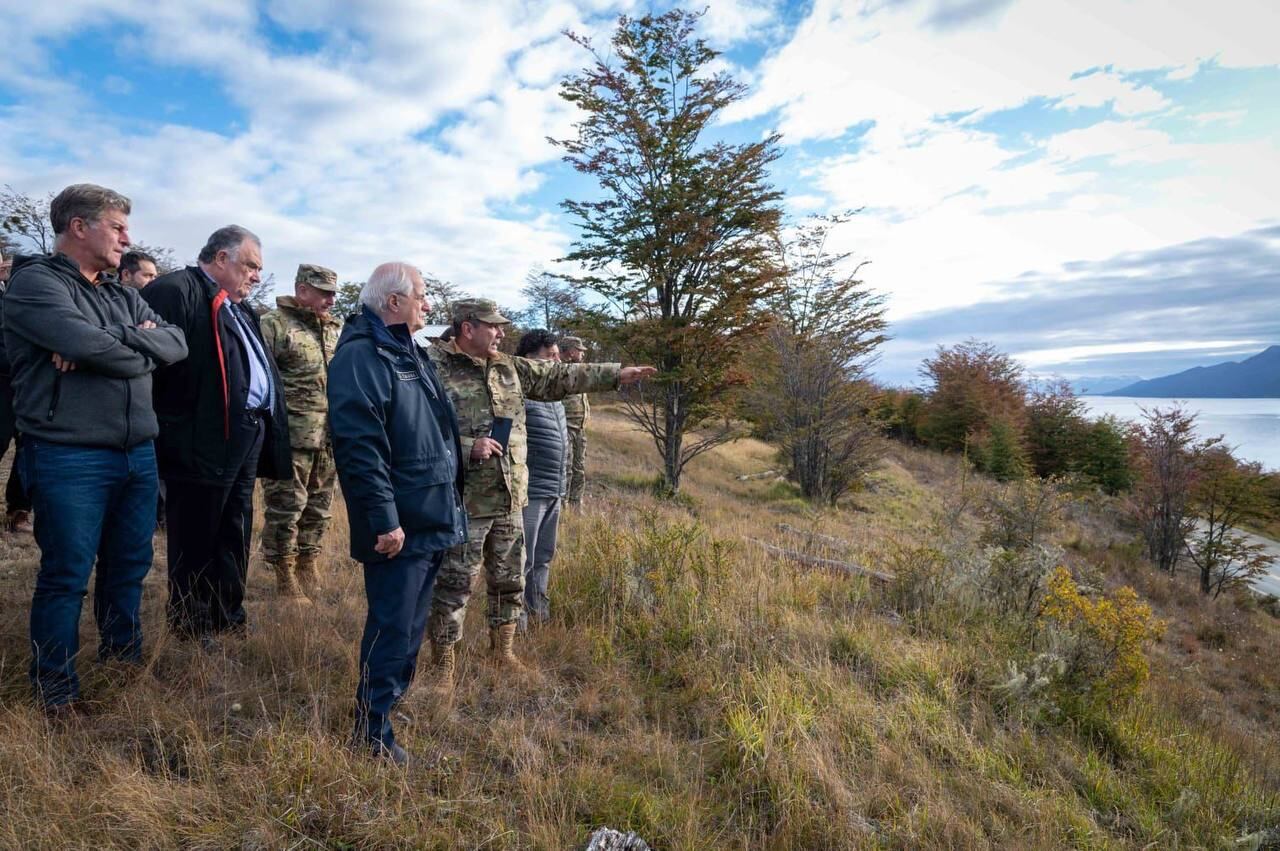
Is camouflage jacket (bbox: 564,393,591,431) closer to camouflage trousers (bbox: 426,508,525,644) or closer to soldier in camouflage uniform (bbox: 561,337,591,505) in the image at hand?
soldier in camouflage uniform (bbox: 561,337,591,505)

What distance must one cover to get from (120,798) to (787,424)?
1402 cm

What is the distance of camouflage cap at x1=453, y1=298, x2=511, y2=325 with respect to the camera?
305cm

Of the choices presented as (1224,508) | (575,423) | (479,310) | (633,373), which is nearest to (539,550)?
(633,373)

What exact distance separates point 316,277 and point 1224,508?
69.7ft

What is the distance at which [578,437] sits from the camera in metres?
6.69

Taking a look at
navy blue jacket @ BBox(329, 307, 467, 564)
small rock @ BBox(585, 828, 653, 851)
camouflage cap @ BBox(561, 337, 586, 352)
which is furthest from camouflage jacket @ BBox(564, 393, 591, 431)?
small rock @ BBox(585, 828, 653, 851)

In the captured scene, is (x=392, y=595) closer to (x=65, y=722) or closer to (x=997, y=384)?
(x=65, y=722)

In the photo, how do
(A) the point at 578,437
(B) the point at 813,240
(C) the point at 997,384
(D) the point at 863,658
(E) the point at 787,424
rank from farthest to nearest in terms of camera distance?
(C) the point at 997,384, (B) the point at 813,240, (E) the point at 787,424, (A) the point at 578,437, (D) the point at 863,658

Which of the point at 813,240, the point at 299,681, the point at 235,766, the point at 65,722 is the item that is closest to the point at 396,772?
the point at 235,766

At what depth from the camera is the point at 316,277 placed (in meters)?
3.99

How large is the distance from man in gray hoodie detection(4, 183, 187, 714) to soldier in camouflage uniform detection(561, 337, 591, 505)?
380 centimetres

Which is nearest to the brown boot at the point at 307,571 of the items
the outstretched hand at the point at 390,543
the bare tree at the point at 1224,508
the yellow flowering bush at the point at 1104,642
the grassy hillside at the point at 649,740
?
the grassy hillside at the point at 649,740

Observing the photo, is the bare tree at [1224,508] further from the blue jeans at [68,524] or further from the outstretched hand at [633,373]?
the blue jeans at [68,524]

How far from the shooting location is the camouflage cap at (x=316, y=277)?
398 centimetres
